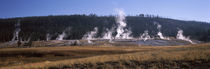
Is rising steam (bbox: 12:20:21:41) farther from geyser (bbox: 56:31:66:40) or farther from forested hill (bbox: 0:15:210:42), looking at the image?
geyser (bbox: 56:31:66:40)

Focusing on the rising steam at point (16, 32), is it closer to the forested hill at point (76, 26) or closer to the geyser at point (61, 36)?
the forested hill at point (76, 26)

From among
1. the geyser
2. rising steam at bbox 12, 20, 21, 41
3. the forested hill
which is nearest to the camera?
rising steam at bbox 12, 20, 21, 41

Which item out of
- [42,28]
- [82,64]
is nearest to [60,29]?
[42,28]

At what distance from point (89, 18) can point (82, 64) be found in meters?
160

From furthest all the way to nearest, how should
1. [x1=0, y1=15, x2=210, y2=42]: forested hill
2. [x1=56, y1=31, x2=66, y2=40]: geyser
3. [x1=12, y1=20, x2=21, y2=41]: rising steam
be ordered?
[x1=0, y1=15, x2=210, y2=42]: forested hill < [x1=56, y1=31, x2=66, y2=40]: geyser < [x1=12, y1=20, x2=21, y2=41]: rising steam

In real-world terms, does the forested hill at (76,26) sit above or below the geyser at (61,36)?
above

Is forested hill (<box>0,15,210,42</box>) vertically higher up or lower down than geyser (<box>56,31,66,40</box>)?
higher up

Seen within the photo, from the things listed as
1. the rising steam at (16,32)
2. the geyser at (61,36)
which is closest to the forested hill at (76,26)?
the rising steam at (16,32)

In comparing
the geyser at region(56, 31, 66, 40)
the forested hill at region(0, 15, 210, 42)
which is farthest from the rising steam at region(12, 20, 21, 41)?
the geyser at region(56, 31, 66, 40)

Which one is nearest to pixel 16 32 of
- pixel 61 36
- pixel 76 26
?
pixel 61 36

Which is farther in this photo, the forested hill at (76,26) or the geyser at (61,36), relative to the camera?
the forested hill at (76,26)

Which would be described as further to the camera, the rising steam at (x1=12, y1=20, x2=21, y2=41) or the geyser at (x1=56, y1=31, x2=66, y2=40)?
the geyser at (x1=56, y1=31, x2=66, y2=40)

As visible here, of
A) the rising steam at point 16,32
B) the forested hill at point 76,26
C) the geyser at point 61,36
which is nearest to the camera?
the rising steam at point 16,32

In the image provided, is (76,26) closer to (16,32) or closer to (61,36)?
(61,36)
